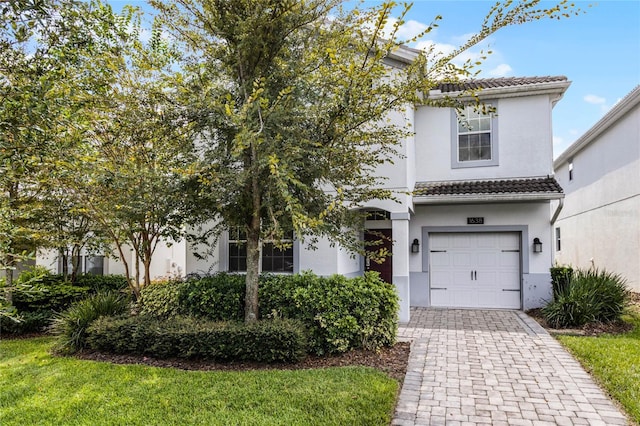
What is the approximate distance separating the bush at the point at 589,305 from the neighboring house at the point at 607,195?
4.79m

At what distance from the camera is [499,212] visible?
12500mm

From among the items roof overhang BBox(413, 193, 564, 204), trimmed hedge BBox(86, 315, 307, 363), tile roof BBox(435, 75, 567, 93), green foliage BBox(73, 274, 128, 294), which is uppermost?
tile roof BBox(435, 75, 567, 93)

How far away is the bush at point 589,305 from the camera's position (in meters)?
9.79

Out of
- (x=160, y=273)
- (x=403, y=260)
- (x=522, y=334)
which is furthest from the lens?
(x=160, y=273)

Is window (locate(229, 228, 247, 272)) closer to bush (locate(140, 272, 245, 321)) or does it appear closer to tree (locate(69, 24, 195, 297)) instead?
bush (locate(140, 272, 245, 321))

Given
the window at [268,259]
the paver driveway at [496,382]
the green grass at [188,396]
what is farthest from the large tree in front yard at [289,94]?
the window at [268,259]

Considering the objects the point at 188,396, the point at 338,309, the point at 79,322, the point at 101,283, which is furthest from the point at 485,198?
the point at 101,283

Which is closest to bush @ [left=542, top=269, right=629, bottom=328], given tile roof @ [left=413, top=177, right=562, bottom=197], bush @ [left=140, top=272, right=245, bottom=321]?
tile roof @ [left=413, top=177, right=562, bottom=197]

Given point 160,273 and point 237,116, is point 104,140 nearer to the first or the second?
point 237,116

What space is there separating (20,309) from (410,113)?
39.5 ft

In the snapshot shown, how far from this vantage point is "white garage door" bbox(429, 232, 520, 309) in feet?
41.3

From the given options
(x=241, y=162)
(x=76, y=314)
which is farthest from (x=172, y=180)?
(x=76, y=314)

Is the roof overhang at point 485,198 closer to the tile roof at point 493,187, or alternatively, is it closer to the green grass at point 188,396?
the tile roof at point 493,187

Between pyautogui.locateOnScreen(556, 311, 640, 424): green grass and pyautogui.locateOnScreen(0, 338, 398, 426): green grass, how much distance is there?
3.11 meters
